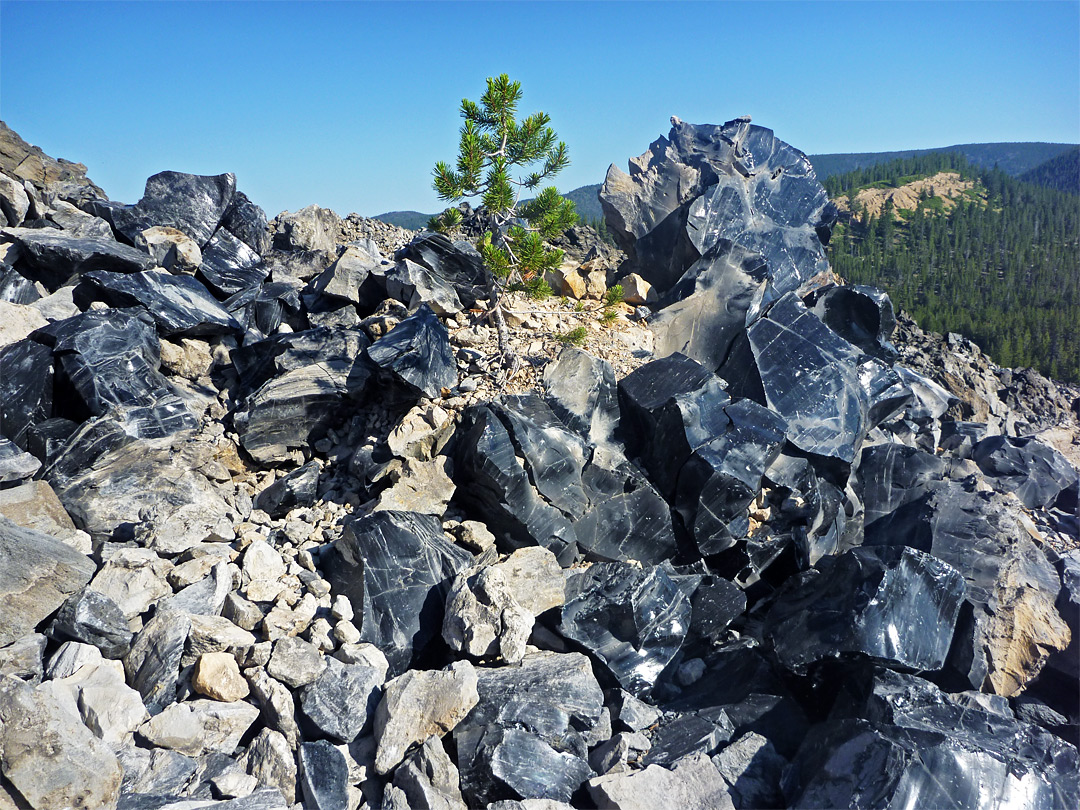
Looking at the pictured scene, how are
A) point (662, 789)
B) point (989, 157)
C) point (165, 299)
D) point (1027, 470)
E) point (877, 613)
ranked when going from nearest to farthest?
1. point (662, 789)
2. point (877, 613)
3. point (165, 299)
4. point (1027, 470)
5. point (989, 157)

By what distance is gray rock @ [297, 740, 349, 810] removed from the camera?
425 centimetres

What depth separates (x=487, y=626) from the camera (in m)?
5.17

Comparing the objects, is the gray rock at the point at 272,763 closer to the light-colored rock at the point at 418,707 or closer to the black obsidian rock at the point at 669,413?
the light-colored rock at the point at 418,707

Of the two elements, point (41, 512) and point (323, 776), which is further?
point (41, 512)

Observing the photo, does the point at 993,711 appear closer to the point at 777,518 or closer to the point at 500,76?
the point at 777,518

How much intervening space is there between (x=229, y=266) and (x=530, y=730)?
756 centimetres

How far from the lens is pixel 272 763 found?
4332 millimetres

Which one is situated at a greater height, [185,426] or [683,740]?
[185,426]

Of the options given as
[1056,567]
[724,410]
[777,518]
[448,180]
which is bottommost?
[1056,567]

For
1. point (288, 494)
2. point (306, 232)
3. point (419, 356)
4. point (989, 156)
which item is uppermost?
point (989, 156)

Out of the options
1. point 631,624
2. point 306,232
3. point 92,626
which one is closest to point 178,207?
point 306,232

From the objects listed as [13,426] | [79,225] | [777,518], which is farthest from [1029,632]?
[79,225]

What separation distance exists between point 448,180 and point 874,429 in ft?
21.0

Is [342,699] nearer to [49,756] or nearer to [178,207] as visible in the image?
[49,756]
